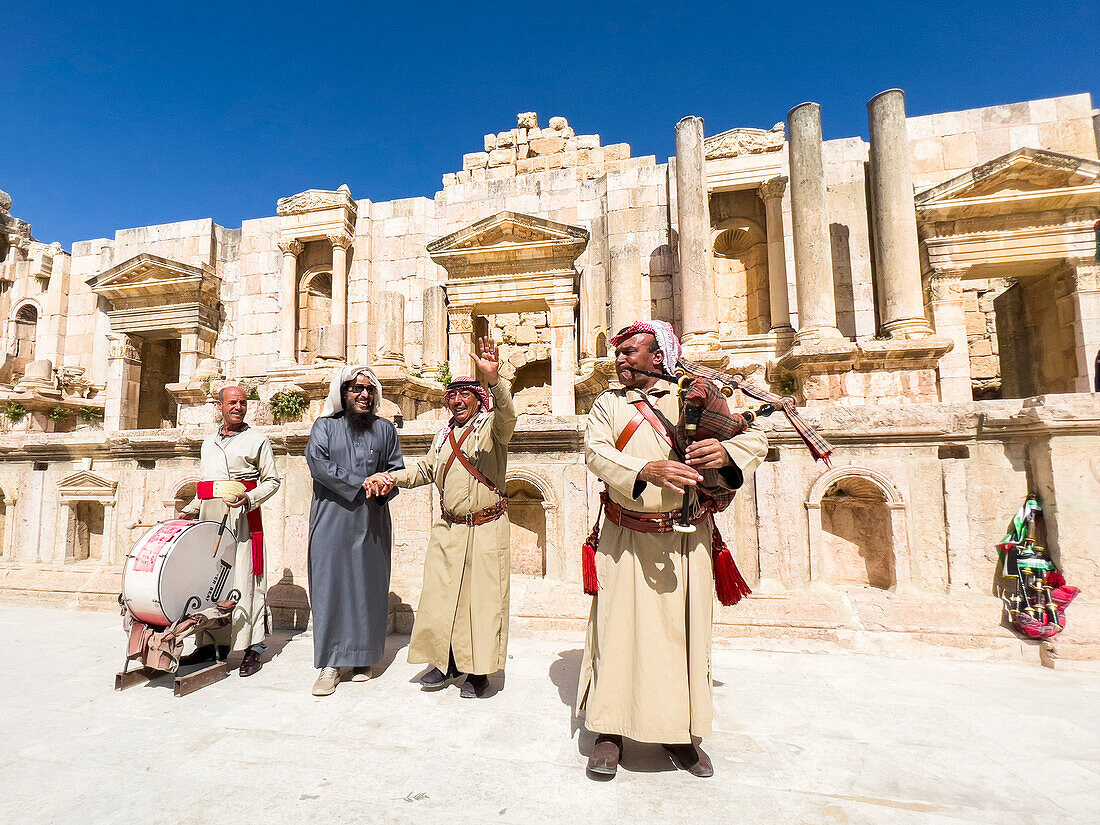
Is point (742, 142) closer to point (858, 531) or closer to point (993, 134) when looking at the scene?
point (993, 134)

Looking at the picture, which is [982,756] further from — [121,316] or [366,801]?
[121,316]

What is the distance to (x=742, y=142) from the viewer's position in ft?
36.2

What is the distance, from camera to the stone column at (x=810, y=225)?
377 inches

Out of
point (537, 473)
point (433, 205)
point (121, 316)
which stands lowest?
point (537, 473)

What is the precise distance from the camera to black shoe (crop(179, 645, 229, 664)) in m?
3.48

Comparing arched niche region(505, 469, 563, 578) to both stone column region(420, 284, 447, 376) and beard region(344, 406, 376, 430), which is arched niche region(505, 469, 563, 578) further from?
stone column region(420, 284, 447, 376)

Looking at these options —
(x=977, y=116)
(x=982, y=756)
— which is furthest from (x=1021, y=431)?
(x=977, y=116)

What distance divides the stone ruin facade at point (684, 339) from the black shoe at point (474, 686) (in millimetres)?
1038

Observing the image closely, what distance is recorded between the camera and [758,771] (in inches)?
87.4

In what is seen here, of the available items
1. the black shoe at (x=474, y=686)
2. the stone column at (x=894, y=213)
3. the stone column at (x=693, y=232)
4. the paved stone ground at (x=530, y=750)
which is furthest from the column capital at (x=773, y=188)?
the black shoe at (x=474, y=686)

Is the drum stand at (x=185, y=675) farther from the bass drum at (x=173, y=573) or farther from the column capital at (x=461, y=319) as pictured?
the column capital at (x=461, y=319)

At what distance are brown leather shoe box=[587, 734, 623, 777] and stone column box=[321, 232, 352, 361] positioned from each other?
12.3 m

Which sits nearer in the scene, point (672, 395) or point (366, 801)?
point (366, 801)

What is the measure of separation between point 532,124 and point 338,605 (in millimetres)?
16221
